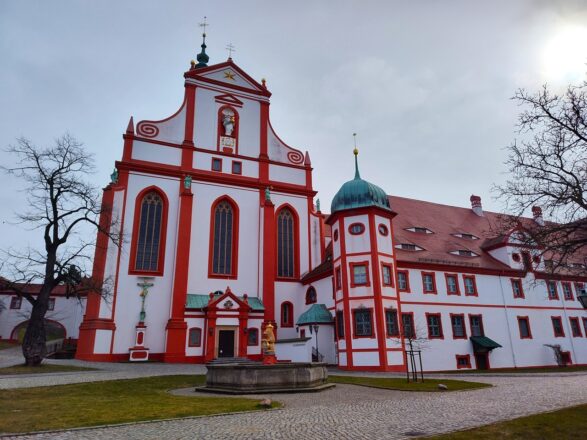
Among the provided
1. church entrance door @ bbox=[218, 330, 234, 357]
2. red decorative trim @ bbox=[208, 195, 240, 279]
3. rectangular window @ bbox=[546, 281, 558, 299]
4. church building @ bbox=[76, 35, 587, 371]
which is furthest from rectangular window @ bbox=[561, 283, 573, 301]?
church entrance door @ bbox=[218, 330, 234, 357]

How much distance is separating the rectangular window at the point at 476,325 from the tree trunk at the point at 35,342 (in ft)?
87.1

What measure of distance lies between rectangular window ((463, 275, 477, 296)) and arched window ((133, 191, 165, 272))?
71.3 feet

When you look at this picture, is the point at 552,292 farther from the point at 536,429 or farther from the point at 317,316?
the point at 536,429

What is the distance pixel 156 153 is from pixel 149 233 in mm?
6202

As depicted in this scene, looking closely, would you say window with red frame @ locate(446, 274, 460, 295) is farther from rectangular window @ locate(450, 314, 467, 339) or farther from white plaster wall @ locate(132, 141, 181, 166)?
white plaster wall @ locate(132, 141, 181, 166)

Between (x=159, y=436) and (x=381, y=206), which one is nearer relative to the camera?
(x=159, y=436)

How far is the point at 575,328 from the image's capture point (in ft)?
114

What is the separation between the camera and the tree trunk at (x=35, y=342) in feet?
68.9

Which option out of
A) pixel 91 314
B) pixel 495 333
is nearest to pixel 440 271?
pixel 495 333

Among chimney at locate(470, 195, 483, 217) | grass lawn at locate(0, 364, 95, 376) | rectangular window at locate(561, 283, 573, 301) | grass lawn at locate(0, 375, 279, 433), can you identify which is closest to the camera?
grass lawn at locate(0, 375, 279, 433)

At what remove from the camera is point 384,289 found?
86.3 ft

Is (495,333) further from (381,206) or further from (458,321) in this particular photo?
(381,206)

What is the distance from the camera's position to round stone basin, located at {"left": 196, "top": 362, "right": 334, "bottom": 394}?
1409cm

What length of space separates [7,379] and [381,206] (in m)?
21.7
